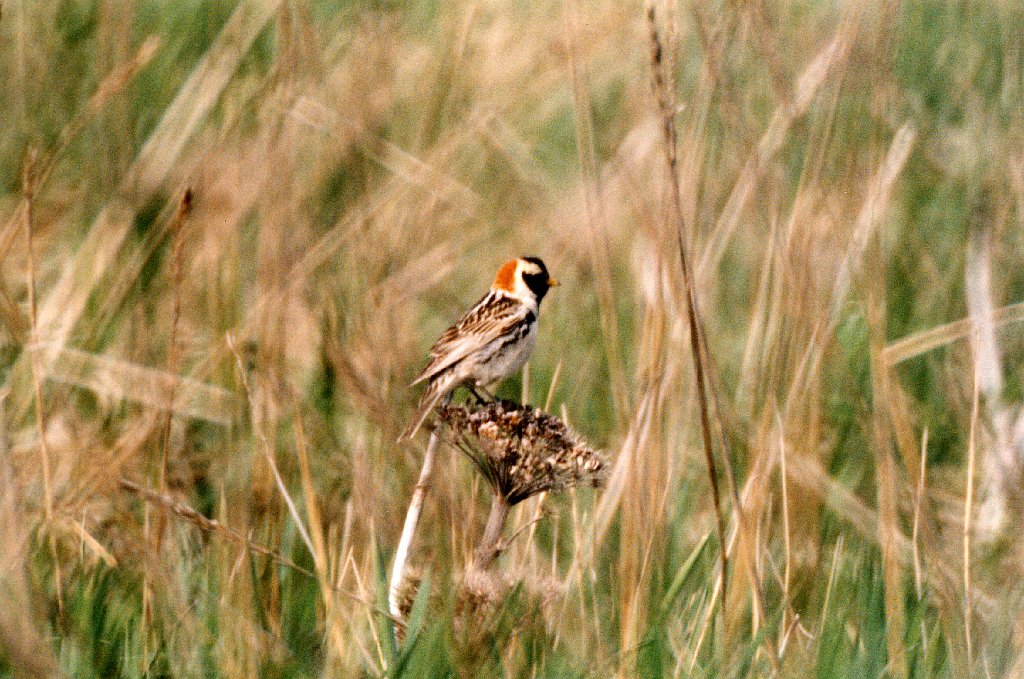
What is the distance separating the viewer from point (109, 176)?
10.7 ft

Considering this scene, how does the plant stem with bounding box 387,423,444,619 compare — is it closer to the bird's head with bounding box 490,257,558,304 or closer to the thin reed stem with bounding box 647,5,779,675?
the thin reed stem with bounding box 647,5,779,675

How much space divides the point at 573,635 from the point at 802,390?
2.20ft

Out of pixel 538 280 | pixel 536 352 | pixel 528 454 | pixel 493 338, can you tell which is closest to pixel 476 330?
pixel 493 338

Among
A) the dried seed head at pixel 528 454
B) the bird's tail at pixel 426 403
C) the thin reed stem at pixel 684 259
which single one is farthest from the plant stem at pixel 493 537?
the bird's tail at pixel 426 403

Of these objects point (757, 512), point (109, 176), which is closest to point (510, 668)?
point (757, 512)

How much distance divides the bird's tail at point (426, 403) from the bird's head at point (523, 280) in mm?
331

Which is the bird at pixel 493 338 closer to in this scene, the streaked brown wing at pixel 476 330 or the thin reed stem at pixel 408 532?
the streaked brown wing at pixel 476 330

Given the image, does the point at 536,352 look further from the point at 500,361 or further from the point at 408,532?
the point at 408,532

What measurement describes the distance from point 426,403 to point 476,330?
0.89 feet

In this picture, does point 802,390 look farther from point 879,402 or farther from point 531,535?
point 531,535

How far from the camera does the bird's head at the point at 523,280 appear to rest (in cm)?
341

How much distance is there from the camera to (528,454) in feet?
7.43

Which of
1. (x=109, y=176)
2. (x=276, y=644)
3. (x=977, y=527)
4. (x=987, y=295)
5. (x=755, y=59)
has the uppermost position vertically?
(x=755, y=59)

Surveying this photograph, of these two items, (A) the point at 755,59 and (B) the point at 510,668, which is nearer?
(B) the point at 510,668
